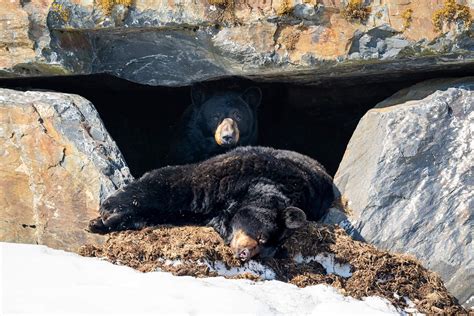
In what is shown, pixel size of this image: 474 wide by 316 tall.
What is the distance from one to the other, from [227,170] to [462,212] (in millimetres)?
1869

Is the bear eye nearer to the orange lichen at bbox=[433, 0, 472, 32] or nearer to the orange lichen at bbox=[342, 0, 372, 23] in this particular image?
the orange lichen at bbox=[342, 0, 372, 23]

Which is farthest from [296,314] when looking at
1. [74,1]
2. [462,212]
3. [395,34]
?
[74,1]

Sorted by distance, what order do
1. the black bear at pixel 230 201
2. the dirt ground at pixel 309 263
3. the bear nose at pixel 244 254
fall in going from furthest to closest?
the black bear at pixel 230 201 < the bear nose at pixel 244 254 < the dirt ground at pixel 309 263

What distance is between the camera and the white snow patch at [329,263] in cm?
713

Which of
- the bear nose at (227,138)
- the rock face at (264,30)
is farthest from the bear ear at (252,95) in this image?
the rock face at (264,30)

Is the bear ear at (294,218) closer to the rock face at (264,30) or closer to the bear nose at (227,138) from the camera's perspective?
the rock face at (264,30)

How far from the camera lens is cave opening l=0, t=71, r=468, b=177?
9750mm

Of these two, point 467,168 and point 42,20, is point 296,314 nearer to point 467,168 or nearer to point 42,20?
point 467,168

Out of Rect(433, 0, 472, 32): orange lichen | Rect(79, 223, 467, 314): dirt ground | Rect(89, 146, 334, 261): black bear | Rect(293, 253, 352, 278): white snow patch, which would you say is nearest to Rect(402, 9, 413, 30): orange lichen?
Rect(433, 0, 472, 32): orange lichen

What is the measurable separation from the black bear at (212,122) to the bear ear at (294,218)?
2.24 metres

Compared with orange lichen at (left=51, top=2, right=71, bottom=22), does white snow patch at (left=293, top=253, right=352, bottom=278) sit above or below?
below

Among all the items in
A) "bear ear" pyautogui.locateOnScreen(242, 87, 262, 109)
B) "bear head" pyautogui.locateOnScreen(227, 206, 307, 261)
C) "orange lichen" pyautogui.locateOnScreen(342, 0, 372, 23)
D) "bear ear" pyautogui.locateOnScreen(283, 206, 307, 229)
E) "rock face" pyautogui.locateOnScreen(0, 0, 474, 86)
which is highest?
"orange lichen" pyautogui.locateOnScreen(342, 0, 372, 23)

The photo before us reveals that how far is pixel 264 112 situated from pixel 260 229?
3509 millimetres

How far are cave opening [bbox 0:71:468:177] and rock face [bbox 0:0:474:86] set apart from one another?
4.58ft
